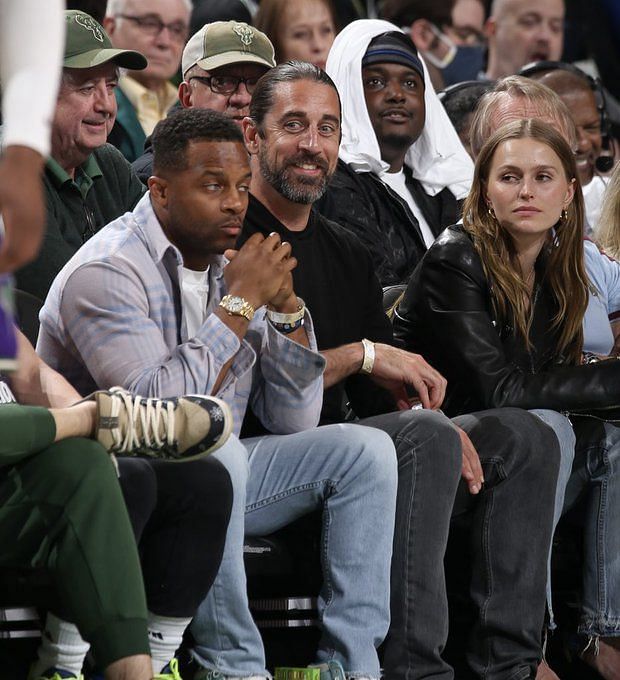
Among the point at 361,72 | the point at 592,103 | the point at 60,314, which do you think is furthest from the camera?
the point at 592,103

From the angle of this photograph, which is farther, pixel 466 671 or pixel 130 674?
pixel 466 671

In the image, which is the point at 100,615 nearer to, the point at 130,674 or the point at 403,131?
the point at 130,674

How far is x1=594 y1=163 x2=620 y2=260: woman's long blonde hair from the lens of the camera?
4.52 meters

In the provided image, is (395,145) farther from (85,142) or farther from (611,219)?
(85,142)

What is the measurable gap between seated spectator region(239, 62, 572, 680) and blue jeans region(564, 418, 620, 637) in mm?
190

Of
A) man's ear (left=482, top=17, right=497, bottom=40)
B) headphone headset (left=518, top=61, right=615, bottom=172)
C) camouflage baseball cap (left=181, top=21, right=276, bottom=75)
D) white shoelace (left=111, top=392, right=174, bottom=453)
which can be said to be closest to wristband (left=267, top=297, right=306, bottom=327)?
white shoelace (left=111, top=392, right=174, bottom=453)

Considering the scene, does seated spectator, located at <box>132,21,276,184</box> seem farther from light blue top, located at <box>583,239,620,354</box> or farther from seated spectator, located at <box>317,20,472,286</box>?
light blue top, located at <box>583,239,620,354</box>

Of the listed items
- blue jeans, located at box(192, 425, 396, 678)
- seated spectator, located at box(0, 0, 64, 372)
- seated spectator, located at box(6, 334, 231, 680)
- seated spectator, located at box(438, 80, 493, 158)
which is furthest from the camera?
seated spectator, located at box(438, 80, 493, 158)

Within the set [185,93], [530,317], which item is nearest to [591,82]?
[185,93]

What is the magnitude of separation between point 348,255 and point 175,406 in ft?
4.02

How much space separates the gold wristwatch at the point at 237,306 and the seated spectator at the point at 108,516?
15.2 inches

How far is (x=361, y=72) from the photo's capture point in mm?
4965

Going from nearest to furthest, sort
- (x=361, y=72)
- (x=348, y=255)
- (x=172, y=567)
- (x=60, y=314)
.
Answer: (x=172, y=567), (x=60, y=314), (x=348, y=255), (x=361, y=72)

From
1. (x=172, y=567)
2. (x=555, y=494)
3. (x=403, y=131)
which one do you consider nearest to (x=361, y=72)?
(x=403, y=131)
